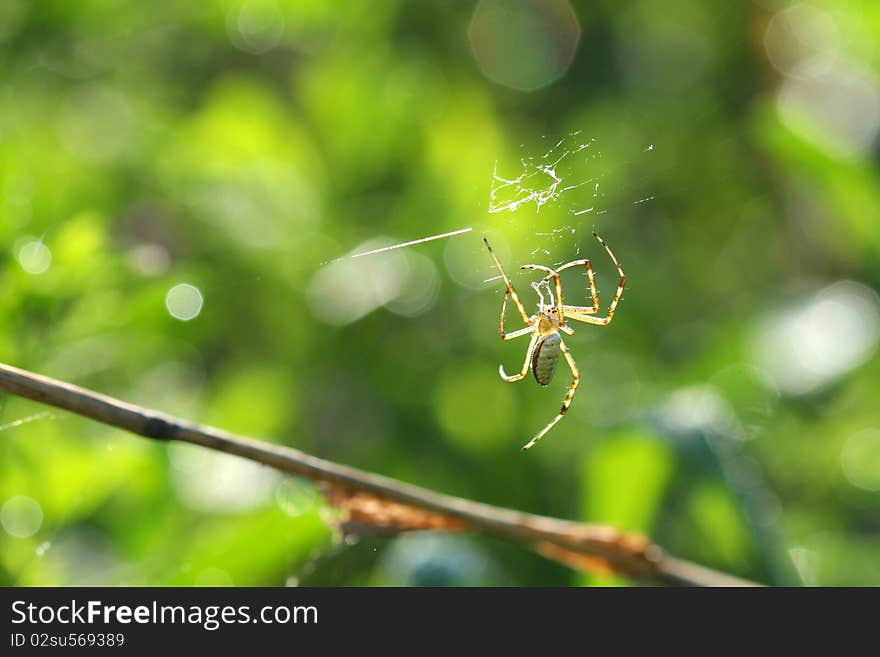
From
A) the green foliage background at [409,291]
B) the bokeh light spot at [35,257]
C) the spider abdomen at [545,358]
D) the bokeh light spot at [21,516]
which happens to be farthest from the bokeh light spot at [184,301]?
the spider abdomen at [545,358]

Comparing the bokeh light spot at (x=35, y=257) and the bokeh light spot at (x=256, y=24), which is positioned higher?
the bokeh light spot at (x=256, y=24)

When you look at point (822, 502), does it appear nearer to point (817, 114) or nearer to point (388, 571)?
point (817, 114)

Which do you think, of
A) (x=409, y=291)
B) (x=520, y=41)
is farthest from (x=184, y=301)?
(x=520, y=41)

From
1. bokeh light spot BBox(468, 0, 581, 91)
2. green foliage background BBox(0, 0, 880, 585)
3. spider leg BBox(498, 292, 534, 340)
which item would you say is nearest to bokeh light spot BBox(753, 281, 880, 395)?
green foliage background BBox(0, 0, 880, 585)

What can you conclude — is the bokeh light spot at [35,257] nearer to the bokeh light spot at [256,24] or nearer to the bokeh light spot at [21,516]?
the bokeh light spot at [21,516]

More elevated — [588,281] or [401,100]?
[401,100]
